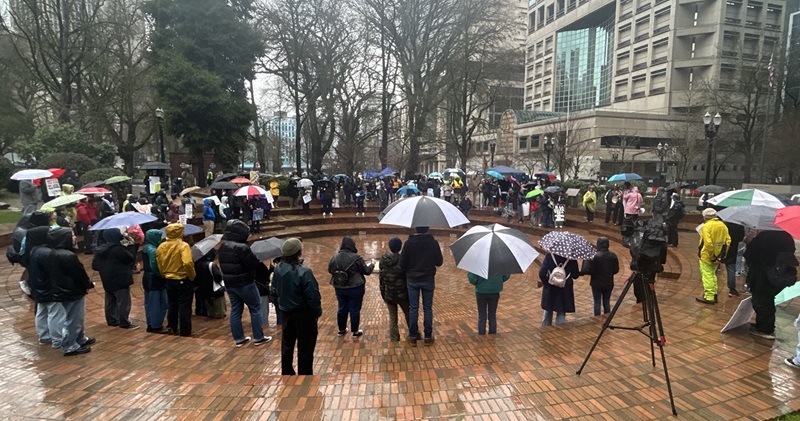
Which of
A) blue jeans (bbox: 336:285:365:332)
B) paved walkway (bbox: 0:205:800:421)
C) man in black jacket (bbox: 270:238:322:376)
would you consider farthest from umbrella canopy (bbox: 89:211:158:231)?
blue jeans (bbox: 336:285:365:332)

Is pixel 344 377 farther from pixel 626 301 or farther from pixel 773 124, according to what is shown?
pixel 773 124

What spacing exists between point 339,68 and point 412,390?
83.5 feet

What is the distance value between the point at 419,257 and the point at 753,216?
15.2ft

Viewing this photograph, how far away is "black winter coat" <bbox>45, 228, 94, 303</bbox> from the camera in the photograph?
14.5ft

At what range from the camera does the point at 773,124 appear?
35.1 metres

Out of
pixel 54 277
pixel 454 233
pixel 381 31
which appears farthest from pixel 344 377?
pixel 381 31

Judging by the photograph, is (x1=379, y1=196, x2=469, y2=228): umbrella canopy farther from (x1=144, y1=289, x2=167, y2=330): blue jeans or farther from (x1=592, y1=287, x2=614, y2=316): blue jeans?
(x1=144, y1=289, x2=167, y2=330): blue jeans

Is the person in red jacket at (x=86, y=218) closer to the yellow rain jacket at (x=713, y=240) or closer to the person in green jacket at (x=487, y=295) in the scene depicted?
the person in green jacket at (x=487, y=295)

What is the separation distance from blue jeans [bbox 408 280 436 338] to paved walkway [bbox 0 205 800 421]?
0.25 meters

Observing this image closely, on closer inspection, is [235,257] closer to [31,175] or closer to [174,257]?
[174,257]

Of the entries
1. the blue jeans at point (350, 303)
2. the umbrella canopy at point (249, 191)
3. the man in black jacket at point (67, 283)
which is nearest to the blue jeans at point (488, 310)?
the blue jeans at point (350, 303)

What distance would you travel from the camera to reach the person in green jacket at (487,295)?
17.4 feet

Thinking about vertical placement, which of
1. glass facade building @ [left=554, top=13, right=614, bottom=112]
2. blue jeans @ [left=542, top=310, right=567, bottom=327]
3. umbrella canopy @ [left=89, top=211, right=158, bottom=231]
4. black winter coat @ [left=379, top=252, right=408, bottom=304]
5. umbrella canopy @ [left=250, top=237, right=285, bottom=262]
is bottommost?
blue jeans @ [left=542, top=310, right=567, bottom=327]

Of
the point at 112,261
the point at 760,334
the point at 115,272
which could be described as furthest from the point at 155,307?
the point at 760,334
